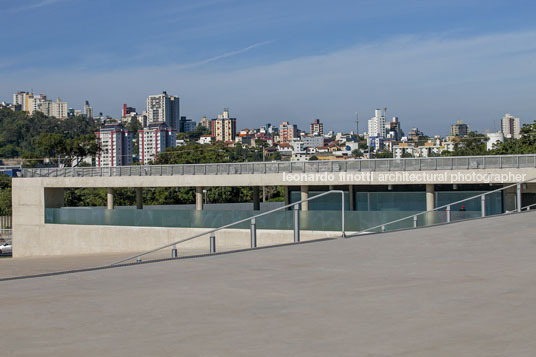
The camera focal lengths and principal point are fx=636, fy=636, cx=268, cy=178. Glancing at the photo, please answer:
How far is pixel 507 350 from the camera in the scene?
5.08 metres

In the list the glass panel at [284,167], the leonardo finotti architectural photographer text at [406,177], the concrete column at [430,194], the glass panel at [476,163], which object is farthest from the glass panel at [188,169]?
the glass panel at [476,163]

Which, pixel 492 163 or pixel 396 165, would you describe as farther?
pixel 396 165

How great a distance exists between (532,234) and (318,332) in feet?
27.9

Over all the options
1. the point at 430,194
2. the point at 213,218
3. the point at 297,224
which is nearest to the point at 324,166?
the point at 430,194

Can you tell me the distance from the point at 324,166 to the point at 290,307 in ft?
112

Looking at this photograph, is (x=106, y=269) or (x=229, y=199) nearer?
(x=106, y=269)

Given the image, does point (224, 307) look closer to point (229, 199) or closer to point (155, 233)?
point (155, 233)

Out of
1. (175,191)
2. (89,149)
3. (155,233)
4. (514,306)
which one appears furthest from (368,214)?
(89,149)

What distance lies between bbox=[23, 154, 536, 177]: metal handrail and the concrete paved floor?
89.2 feet

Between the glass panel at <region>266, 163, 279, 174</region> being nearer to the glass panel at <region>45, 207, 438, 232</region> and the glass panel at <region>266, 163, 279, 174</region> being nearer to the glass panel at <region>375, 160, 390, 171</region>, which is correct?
the glass panel at <region>375, 160, 390, 171</region>

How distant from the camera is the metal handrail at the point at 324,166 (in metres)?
36.9

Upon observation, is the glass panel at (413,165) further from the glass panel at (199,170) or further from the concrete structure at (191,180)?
the glass panel at (199,170)

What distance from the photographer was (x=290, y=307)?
6863 millimetres

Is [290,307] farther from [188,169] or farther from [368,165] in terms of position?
[188,169]
